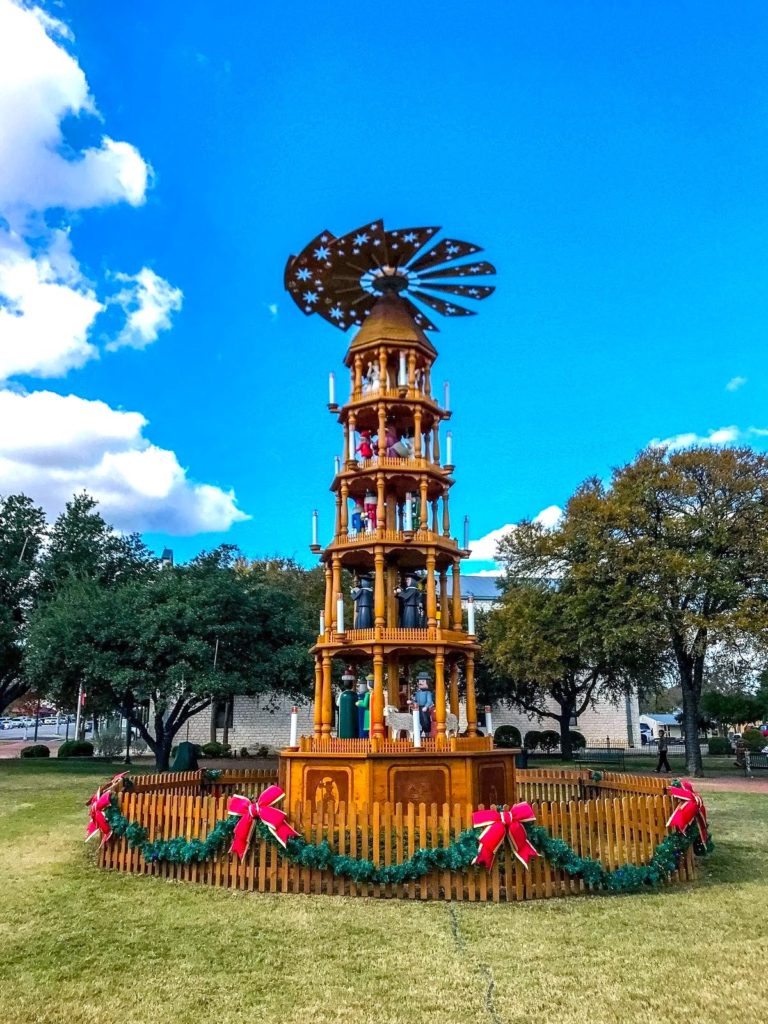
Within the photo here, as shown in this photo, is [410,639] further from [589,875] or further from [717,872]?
[717,872]

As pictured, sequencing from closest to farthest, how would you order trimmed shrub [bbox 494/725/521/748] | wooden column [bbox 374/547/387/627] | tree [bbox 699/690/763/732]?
1. wooden column [bbox 374/547/387/627]
2. trimmed shrub [bbox 494/725/521/748]
3. tree [bbox 699/690/763/732]

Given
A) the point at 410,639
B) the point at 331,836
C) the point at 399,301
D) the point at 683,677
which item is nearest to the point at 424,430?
the point at 399,301

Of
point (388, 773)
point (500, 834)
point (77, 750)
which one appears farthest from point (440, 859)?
point (77, 750)

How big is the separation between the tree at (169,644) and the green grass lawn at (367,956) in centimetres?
1564

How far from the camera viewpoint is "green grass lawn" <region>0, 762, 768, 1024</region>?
5926mm

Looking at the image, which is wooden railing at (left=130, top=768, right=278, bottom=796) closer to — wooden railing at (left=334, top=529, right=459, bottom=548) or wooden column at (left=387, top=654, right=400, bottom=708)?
wooden column at (left=387, top=654, right=400, bottom=708)

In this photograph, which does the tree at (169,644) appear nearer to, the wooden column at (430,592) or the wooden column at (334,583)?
the wooden column at (334,583)

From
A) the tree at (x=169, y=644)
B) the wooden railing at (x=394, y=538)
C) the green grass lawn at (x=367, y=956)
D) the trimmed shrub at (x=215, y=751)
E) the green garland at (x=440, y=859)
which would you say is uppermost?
the wooden railing at (x=394, y=538)

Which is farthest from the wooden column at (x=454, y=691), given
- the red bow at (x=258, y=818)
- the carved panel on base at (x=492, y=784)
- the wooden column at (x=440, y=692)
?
the red bow at (x=258, y=818)

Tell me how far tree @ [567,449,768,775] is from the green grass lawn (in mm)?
17102

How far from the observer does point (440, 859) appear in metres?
9.24

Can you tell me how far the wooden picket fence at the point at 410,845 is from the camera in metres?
9.29

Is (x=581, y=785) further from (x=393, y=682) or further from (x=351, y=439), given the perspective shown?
(x=351, y=439)

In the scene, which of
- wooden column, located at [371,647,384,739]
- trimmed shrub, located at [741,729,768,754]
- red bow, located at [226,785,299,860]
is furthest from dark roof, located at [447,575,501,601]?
red bow, located at [226,785,299,860]
